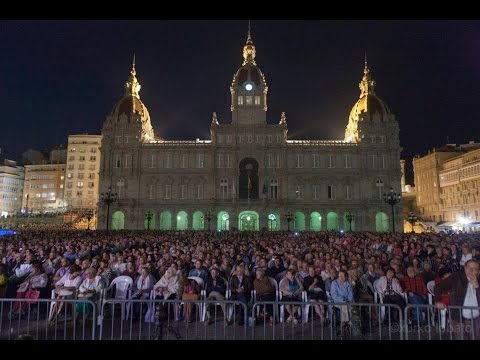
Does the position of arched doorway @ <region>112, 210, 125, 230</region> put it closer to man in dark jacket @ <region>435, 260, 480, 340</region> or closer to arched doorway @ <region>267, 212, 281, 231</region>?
arched doorway @ <region>267, 212, 281, 231</region>

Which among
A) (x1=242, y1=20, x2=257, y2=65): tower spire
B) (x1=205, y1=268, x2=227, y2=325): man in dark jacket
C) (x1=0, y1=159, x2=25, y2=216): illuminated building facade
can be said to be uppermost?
(x1=242, y1=20, x2=257, y2=65): tower spire

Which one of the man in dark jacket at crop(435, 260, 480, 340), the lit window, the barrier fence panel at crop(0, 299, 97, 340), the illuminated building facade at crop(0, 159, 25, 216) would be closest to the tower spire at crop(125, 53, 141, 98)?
the lit window

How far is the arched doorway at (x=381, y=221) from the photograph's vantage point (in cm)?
5569

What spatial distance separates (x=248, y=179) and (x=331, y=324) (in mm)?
48830

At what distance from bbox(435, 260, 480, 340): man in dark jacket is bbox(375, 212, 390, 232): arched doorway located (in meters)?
51.4

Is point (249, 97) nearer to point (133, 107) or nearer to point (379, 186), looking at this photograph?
point (133, 107)

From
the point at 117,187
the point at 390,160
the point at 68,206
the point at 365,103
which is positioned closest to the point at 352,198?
the point at 390,160

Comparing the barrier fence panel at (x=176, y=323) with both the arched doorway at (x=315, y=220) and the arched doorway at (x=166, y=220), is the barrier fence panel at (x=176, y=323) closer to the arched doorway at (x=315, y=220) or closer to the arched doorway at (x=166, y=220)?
the arched doorway at (x=166, y=220)

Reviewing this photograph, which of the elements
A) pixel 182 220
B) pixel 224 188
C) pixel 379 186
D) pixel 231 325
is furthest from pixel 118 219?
pixel 231 325

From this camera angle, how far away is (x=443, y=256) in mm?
12922

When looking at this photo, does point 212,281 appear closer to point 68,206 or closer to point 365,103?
point 365,103

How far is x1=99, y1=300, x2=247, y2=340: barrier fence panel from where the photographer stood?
8188 mm

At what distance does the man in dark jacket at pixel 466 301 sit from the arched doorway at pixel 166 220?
5136 cm

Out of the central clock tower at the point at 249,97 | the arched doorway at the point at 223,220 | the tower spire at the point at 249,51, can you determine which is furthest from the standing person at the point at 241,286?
the tower spire at the point at 249,51
